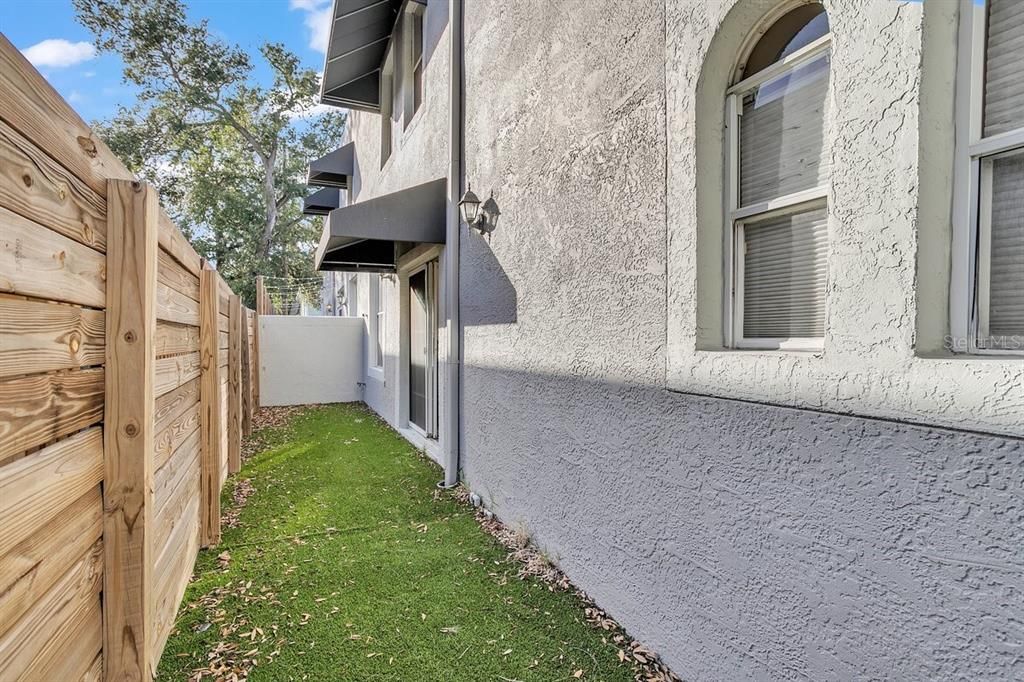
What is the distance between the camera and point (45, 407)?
1555 millimetres

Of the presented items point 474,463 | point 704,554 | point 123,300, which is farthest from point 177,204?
point 704,554

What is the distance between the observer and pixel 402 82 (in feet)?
27.9

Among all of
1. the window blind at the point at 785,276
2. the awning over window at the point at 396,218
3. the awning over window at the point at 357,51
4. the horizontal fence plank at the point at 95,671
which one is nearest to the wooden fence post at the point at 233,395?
the awning over window at the point at 396,218

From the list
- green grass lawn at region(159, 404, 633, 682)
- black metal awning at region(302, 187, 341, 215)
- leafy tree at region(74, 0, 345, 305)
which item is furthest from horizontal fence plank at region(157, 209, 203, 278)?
leafy tree at region(74, 0, 345, 305)

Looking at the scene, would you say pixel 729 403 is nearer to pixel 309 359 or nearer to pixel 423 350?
pixel 423 350

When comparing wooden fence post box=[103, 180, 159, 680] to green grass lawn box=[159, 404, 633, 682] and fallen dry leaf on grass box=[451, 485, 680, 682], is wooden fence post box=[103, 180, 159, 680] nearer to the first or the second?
green grass lawn box=[159, 404, 633, 682]

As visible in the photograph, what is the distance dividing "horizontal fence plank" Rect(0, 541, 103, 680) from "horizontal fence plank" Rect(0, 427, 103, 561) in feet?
0.81

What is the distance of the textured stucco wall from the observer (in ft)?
5.23

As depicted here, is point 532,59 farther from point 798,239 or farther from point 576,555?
point 576,555

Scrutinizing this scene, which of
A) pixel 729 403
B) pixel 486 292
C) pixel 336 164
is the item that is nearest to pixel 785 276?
pixel 729 403

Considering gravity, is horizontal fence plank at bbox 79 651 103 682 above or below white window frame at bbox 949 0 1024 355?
below

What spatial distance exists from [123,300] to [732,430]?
8.92 ft

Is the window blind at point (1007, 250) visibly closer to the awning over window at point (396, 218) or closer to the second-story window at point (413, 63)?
the awning over window at point (396, 218)

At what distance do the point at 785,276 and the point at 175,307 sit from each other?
3.55m
